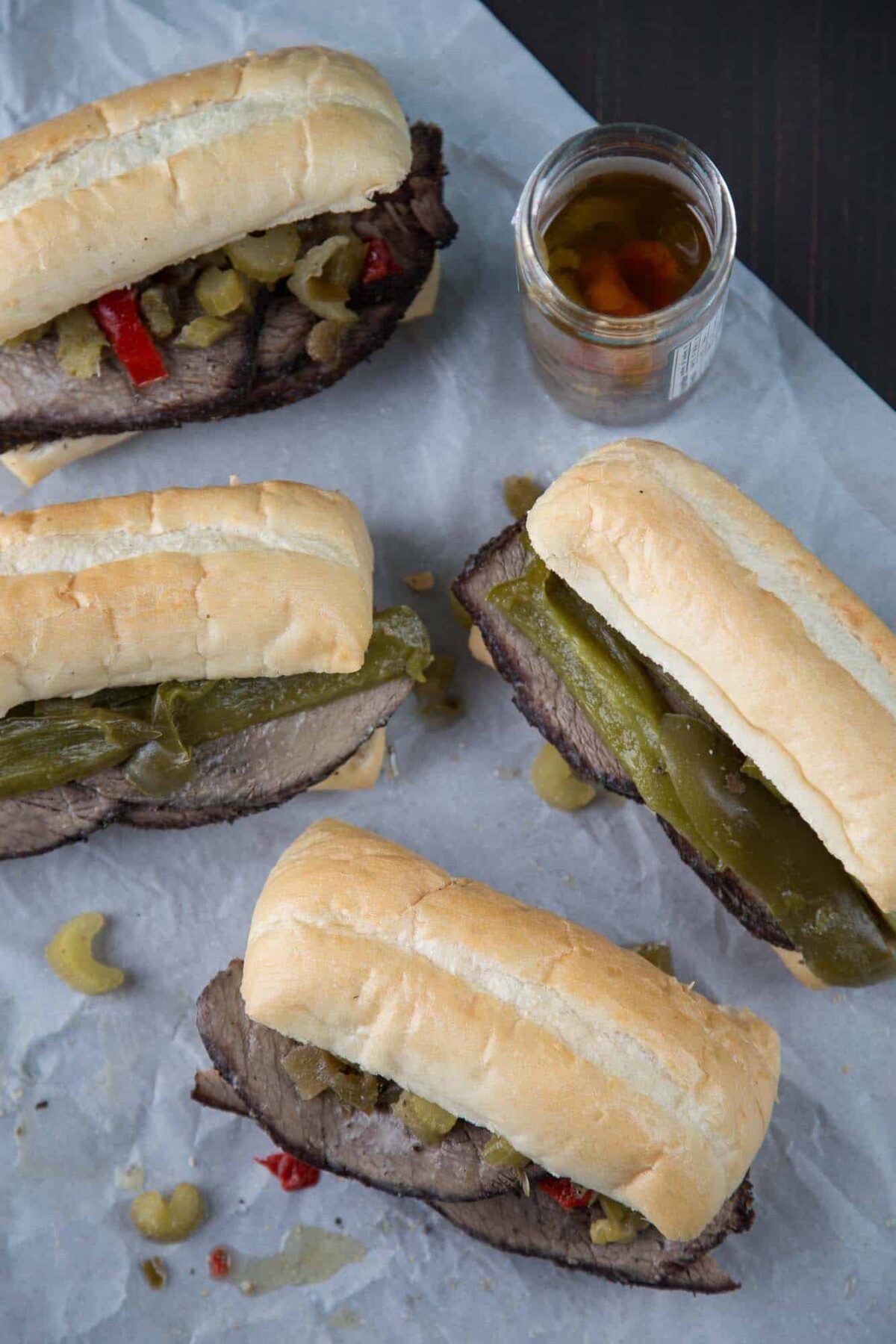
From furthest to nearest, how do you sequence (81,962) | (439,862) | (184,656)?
(439,862) → (81,962) → (184,656)

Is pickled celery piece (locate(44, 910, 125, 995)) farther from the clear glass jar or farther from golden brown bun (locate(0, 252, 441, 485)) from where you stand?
the clear glass jar

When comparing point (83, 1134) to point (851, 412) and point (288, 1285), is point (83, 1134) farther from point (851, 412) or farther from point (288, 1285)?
point (851, 412)

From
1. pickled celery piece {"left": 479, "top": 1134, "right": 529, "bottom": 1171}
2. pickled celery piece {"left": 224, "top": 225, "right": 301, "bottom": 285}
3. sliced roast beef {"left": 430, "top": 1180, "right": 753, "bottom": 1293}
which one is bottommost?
sliced roast beef {"left": 430, "top": 1180, "right": 753, "bottom": 1293}

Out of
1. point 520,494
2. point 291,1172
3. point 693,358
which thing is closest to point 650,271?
point 693,358

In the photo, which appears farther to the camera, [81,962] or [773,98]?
[773,98]

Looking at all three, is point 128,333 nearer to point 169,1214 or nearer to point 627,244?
point 627,244

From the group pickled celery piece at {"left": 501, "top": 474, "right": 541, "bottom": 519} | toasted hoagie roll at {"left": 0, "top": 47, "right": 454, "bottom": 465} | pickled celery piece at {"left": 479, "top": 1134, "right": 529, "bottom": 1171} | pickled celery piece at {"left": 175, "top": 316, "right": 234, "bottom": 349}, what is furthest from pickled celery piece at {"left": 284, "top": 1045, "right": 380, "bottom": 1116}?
pickled celery piece at {"left": 175, "top": 316, "right": 234, "bottom": 349}
